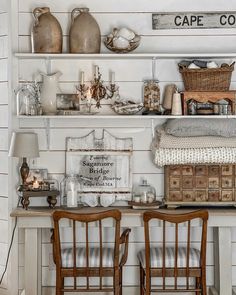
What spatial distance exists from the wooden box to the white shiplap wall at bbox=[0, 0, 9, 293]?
3.68 feet

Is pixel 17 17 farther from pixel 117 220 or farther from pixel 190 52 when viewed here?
pixel 117 220

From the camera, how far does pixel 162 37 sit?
4043 millimetres

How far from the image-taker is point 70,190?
390 centimetres

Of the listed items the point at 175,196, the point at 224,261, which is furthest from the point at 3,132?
the point at 224,261

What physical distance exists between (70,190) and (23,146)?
1.50 ft

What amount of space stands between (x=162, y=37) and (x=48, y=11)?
82 cm

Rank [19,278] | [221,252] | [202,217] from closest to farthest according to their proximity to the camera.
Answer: [202,217], [221,252], [19,278]

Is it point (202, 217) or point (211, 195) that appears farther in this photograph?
point (211, 195)

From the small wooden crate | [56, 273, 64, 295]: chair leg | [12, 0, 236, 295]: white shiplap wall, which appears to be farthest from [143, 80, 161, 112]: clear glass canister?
[56, 273, 64, 295]: chair leg

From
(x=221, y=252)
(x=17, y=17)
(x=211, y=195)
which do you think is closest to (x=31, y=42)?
(x=17, y=17)

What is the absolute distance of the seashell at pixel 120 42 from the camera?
12.6 ft

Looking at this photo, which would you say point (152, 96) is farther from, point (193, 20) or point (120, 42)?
point (193, 20)

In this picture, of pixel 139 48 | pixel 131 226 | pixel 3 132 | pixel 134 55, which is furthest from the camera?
pixel 139 48

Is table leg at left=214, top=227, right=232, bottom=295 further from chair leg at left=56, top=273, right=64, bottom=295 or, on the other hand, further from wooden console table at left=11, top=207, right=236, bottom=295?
chair leg at left=56, top=273, right=64, bottom=295
